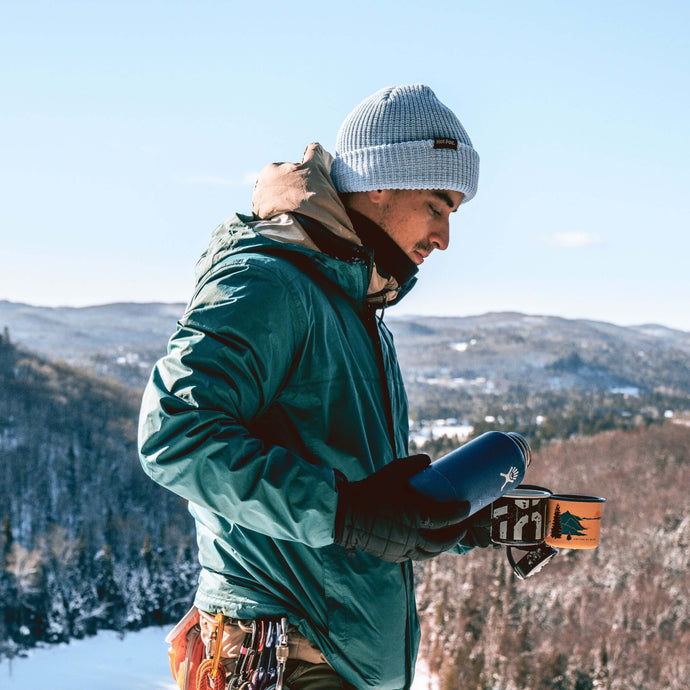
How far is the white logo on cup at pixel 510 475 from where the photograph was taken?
2.31 meters

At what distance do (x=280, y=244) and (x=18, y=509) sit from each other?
109 metres

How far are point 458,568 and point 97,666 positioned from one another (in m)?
33.8

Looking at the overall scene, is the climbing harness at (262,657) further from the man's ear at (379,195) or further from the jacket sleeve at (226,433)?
the man's ear at (379,195)

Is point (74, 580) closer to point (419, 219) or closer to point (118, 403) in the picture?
point (118, 403)

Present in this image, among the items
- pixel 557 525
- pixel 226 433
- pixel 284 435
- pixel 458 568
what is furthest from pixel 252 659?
pixel 458 568

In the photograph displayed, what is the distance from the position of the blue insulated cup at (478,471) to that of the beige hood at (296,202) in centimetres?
65

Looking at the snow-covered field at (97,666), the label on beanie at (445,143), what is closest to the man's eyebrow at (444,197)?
the label on beanie at (445,143)

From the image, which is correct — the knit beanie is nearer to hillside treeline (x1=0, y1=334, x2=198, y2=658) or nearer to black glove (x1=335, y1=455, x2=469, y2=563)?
black glove (x1=335, y1=455, x2=469, y2=563)

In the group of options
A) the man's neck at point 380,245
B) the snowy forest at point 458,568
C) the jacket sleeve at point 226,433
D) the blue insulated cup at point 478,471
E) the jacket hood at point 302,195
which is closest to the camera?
the jacket sleeve at point 226,433

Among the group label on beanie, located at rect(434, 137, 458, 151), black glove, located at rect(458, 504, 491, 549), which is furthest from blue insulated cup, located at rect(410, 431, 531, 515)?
label on beanie, located at rect(434, 137, 458, 151)

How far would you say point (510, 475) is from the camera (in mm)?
2338

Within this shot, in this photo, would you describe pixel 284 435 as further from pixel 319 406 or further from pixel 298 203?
pixel 298 203

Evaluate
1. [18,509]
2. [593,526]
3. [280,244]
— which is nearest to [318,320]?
[280,244]

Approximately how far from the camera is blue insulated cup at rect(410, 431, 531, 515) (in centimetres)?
205
